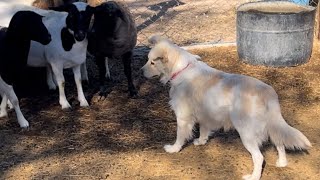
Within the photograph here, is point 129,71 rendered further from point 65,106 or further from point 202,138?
point 202,138

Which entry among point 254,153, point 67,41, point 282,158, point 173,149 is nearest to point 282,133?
point 254,153

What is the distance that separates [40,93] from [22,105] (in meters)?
0.43

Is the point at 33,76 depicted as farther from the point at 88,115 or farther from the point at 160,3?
the point at 160,3

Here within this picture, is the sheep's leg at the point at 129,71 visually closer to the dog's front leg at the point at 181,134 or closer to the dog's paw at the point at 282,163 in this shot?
the dog's front leg at the point at 181,134

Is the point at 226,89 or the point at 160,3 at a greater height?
the point at 226,89

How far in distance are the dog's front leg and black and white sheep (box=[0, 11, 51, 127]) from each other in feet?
5.78

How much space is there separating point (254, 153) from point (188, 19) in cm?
610

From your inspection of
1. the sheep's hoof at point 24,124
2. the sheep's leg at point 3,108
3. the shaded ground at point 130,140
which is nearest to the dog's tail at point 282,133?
the shaded ground at point 130,140

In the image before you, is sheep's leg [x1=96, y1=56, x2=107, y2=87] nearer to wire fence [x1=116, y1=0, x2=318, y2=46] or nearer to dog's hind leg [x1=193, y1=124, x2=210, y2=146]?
dog's hind leg [x1=193, y1=124, x2=210, y2=146]

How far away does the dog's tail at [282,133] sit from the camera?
385cm

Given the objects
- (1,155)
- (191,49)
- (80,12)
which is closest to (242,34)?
(191,49)

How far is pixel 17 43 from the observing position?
5.34 metres

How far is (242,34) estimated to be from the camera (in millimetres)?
7156

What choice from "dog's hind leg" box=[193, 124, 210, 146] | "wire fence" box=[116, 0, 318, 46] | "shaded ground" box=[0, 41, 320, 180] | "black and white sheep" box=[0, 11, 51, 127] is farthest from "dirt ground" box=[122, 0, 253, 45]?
"dog's hind leg" box=[193, 124, 210, 146]
